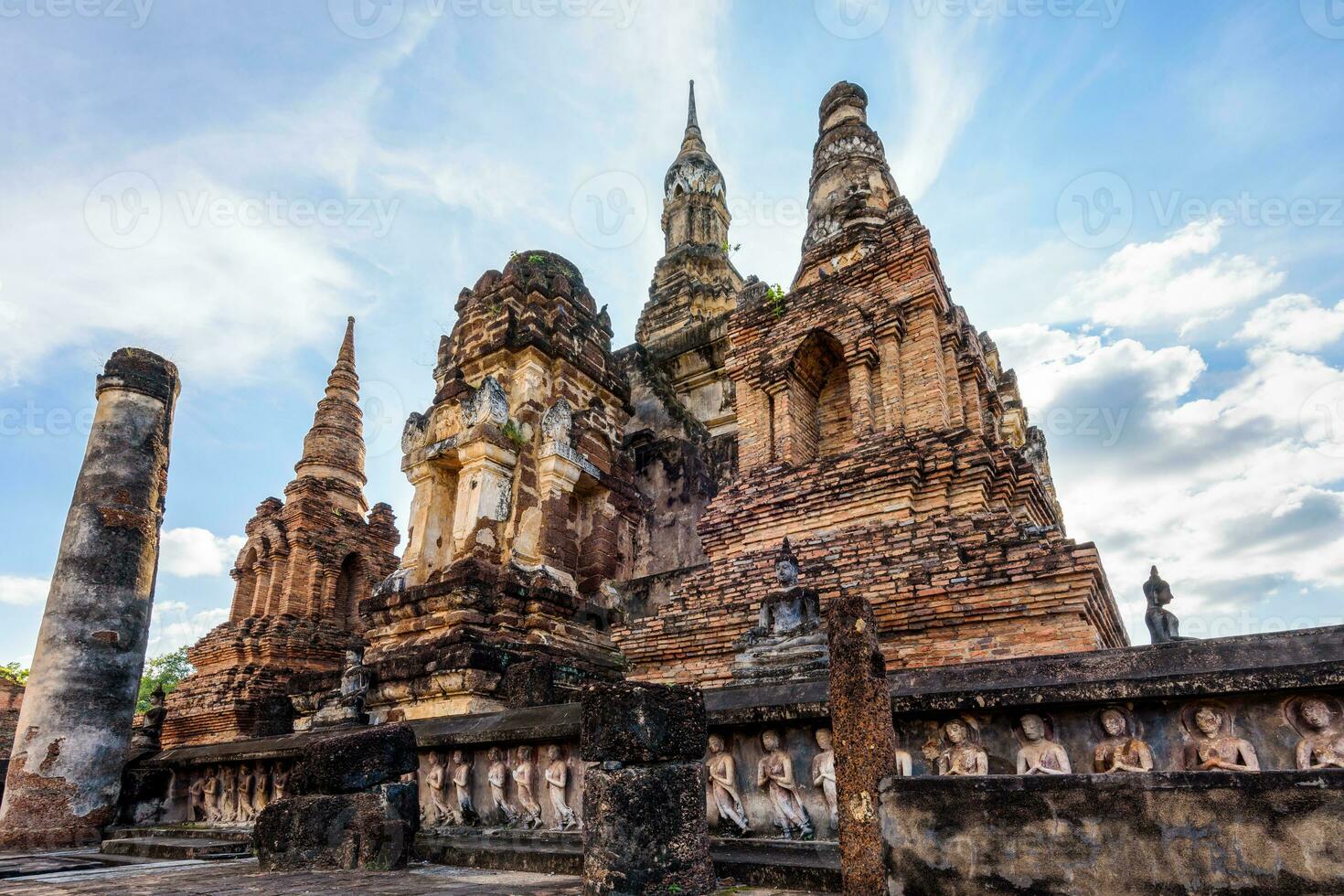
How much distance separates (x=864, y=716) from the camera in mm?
3713

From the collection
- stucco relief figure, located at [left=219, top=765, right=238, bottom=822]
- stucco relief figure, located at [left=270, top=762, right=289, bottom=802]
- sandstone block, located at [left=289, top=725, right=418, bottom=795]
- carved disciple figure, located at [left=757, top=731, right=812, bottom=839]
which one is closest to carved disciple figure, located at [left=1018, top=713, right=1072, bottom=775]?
carved disciple figure, located at [left=757, top=731, right=812, bottom=839]

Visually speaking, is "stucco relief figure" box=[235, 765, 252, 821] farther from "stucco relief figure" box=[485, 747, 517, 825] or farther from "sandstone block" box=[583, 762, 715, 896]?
"sandstone block" box=[583, 762, 715, 896]

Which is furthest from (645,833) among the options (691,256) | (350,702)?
(691,256)

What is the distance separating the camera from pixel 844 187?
13.5 m

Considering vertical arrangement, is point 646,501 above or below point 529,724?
above

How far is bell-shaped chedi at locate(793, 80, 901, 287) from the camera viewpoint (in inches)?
486

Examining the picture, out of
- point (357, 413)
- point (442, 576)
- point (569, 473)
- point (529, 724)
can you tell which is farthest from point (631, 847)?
point (357, 413)

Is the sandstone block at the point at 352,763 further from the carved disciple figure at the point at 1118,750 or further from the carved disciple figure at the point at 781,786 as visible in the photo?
the carved disciple figure at the point at 1118,750

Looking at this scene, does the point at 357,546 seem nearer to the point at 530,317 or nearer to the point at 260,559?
the point at 260,559

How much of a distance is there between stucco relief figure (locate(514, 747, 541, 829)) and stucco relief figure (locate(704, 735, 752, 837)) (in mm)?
1581

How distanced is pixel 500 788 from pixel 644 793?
2.56m

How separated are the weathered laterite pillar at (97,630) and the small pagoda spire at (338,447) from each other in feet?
29.8

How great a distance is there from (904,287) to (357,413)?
16.1 metres

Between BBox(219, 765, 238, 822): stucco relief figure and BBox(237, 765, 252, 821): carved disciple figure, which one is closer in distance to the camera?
BBox(237, 765, 252, 821): carved disciple figure
